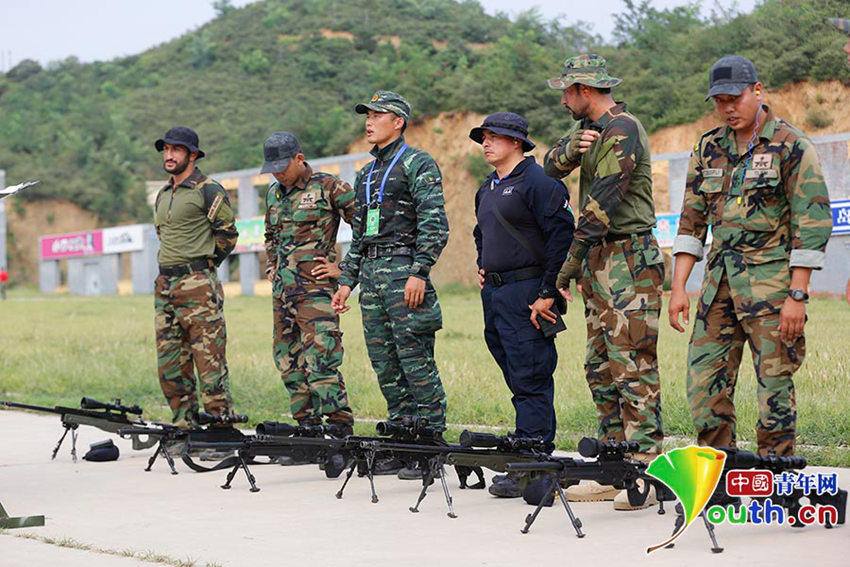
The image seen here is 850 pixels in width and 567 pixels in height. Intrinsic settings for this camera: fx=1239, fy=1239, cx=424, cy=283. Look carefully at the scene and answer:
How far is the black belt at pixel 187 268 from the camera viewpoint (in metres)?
8.76

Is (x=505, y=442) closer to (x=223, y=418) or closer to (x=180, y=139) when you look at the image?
(x=223, y=418)

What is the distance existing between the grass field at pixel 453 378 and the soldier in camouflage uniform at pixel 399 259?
134cm

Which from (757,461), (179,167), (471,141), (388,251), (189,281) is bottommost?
(757,461)

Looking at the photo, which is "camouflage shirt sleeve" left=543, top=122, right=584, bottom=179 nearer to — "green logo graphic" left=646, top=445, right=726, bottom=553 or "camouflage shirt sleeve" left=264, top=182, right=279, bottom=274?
"green logo graphic" left=646, top=445, right=726, bottom=553

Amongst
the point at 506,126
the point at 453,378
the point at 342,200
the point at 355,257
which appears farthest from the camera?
the point at 453,378

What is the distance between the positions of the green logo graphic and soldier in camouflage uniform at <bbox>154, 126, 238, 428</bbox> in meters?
4.32

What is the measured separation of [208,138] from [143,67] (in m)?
28.2

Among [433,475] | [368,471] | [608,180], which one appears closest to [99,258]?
[368,471]

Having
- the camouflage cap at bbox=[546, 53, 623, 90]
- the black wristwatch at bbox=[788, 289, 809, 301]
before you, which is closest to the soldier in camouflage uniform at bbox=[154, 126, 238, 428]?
the camouflage cap at bbox=[546, 53, 623, 90]

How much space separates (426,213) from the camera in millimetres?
7359

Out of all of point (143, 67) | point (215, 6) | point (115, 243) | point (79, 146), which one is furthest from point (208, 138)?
point (215, 6)

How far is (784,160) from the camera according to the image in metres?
5.54

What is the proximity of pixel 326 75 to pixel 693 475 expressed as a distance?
3349 inches

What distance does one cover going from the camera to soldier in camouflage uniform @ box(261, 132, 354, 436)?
8.21 metres
